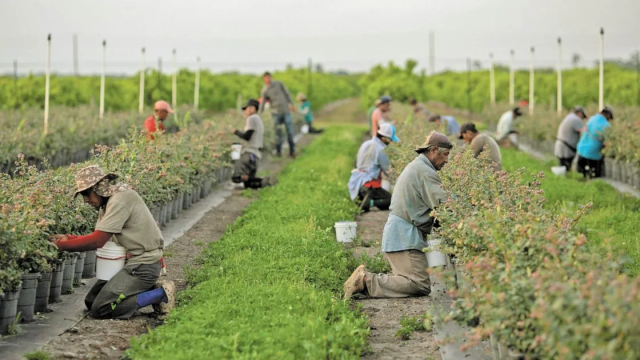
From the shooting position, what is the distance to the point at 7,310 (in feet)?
21.1

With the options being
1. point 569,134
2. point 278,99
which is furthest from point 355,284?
point 278,99

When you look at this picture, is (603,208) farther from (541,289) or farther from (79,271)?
(541,289)

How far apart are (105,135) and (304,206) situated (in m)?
9.94

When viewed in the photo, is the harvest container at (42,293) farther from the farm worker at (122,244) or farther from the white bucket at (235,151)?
the white bucket at (235,151)

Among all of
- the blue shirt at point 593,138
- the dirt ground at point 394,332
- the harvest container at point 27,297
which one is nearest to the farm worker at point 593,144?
the blue shirt at point 593,138

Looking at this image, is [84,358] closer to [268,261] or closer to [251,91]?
[268,261]

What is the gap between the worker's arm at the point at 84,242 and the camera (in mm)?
6859

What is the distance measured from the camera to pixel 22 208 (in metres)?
6.99

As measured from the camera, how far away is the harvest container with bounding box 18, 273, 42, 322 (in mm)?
6699

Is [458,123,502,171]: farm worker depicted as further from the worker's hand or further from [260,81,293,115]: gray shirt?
[260,81,293,115]: gray shirt

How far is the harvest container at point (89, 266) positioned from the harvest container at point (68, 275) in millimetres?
643

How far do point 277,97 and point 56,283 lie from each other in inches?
544

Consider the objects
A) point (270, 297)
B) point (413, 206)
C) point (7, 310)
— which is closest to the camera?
point (7, 310)

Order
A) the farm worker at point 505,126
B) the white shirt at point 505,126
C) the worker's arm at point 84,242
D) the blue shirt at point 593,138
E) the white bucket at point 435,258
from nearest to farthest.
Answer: the worker's arm at point 84,242, the white bucket at point 435,258, the blue shirt at point 593,138, the farm worker at point 505,126, the white shirt at point 505,126
